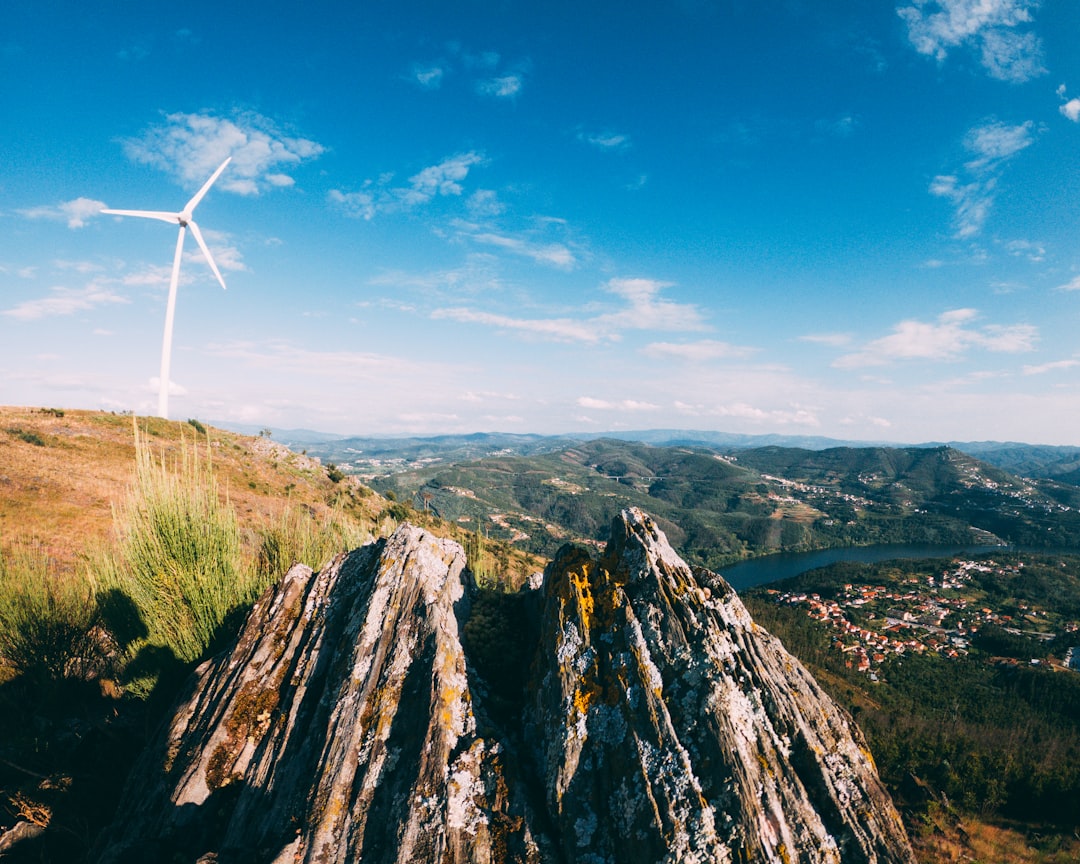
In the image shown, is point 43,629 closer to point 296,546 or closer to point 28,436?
point 296,546

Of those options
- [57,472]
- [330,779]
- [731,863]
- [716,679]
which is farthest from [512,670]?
[57,472]

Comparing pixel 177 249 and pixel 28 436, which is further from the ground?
pixel 177 249

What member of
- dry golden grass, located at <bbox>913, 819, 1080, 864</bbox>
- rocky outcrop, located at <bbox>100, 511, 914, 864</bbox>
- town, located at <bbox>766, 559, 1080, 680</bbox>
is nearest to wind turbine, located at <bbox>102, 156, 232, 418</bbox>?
rocky outcrop, located at <bbox>100, 511, 914, 864</bbox>

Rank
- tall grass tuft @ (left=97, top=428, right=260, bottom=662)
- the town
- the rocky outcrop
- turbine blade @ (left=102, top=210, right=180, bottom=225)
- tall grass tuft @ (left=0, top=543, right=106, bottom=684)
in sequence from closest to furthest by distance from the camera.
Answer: the rocky outcrop
tall grass tuft @ (left=97, top=428, right=260, bottom=662)
tall grass tuft @ (left=0, top=543, right=106, bottom=684)
turbine blade @ (left=102, top=210, right=180, bottom=225)
the town

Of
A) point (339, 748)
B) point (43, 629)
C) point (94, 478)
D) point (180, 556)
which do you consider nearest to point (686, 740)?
point (339, 748)

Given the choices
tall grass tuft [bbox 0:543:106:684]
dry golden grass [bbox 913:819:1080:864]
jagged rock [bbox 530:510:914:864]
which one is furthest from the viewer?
tall grass tuft [bbox 0:543:106:684]

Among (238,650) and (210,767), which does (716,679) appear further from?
(238,650)

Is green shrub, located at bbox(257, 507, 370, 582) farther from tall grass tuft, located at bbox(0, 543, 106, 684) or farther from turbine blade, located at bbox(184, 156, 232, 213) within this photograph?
turbine blade, located at bbox(184, 156, 232, 213)
